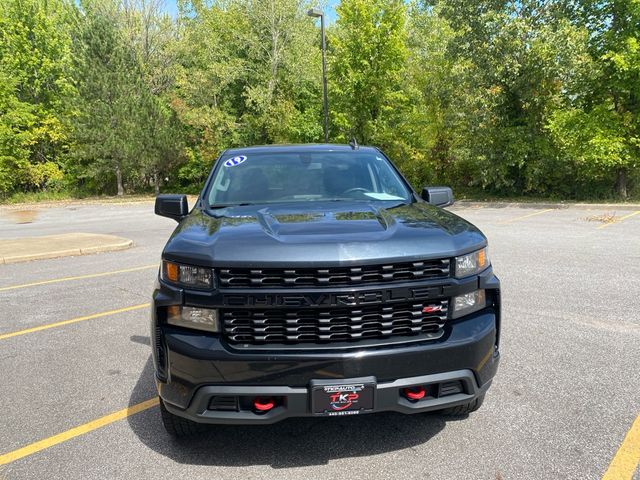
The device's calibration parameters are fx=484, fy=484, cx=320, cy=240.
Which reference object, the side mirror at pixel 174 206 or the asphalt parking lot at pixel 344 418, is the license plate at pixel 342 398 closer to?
the asphalt parking lot at pixel 344 418

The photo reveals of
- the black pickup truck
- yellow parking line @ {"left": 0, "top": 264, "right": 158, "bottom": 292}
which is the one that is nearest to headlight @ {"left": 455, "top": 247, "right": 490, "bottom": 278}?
the black pickup truck

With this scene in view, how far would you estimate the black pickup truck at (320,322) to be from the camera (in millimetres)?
2383

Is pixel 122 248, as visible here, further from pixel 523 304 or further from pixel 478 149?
pixel 478 149

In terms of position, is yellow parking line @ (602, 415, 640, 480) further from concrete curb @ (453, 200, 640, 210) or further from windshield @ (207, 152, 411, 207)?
concrete curb @ (453, 200, 640, 210)

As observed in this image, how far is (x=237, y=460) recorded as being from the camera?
8.98ft

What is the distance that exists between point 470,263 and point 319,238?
0.86 metres

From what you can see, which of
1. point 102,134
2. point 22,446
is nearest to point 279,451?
point 22,446

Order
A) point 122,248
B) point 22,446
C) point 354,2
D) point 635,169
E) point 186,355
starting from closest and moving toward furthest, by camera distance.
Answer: point 186,355
point 22,446
point 122,248
point 635,169
point 354,2

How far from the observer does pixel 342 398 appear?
94.0 inches

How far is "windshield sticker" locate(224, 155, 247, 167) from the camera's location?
4074 millimetres

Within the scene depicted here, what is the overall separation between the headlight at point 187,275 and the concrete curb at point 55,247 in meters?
8.22

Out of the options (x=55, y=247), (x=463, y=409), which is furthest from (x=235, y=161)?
(x=55, y=247)

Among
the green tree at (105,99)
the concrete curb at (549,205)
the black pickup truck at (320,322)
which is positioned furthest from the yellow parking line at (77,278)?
the green tree at (105,99)

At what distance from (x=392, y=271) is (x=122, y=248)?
30.8 feet
